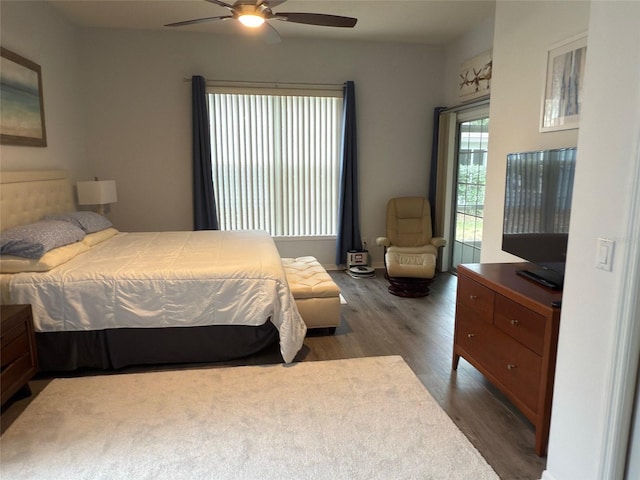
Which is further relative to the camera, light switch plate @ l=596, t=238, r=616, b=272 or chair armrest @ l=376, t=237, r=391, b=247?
chair armrest @ l=376, t=237, r=391, b=247

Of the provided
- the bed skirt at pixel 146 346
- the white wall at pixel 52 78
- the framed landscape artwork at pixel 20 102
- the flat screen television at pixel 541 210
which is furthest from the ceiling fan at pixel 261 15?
the bed skirt at pixel 146 346

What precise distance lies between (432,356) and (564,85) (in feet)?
6.66

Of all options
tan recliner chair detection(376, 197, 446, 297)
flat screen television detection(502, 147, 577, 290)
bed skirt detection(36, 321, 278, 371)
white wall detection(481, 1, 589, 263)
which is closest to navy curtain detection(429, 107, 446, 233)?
tan recliner chair detection(376, 197, 446, 297)

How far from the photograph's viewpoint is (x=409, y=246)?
533 cm

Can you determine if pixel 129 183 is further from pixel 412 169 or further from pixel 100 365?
pixel 412 169

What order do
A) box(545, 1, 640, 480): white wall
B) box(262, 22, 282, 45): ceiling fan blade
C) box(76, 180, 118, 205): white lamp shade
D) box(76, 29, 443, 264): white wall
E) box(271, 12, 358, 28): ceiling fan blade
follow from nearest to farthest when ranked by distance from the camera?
1. box(545, 1, 640, 480): white wall
2. box(271, 12, 358, 28): ceiling fan blade
3. box(262, 22, 282, 45): ceiling fan blade
4. box(76, 180, 118, 205): white lamp shade
5. box(76, 29, 443, 264): white wall

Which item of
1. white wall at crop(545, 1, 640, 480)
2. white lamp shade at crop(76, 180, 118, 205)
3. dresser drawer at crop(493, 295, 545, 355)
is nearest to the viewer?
white wall at crop(545, 1, 640, 480)

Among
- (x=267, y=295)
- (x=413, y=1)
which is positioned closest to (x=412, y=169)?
(x=413, y=1)

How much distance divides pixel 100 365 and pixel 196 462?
1262mm

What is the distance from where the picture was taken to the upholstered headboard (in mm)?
3205

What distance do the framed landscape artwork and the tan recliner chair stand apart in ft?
11.8

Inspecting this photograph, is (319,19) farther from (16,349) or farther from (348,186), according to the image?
(16,349)

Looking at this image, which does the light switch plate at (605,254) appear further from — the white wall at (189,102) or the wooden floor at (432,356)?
the white wall at (189,102)

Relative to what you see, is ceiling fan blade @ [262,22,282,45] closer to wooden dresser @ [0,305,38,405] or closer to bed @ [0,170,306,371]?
bed @ [0,170,306,371]
